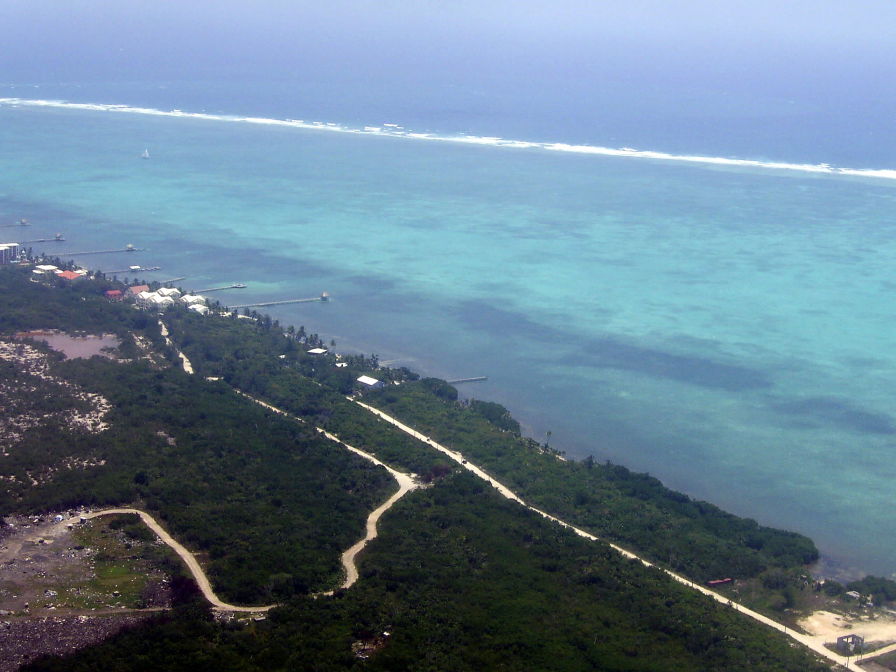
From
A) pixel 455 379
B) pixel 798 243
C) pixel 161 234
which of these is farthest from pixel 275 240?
pixel 798 243

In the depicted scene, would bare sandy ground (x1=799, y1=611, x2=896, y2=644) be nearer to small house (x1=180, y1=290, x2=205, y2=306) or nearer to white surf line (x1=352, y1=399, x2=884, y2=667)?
white surf line (x1=352, y1=399, x2=884, y2=667)

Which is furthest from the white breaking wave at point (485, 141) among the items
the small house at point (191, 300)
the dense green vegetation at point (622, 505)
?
the dense green vegetation at point (622, 505)

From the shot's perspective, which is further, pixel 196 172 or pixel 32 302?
pixel 196 172

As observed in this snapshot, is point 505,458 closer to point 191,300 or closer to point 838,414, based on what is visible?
point 838,414

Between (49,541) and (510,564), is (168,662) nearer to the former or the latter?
(49,541)

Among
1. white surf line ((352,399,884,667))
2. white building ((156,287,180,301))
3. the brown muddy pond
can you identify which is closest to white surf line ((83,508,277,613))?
white surf line ((352,399,884,667))

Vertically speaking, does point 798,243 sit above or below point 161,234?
above

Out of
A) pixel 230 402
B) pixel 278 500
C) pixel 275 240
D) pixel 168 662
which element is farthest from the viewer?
pixel 275 240
